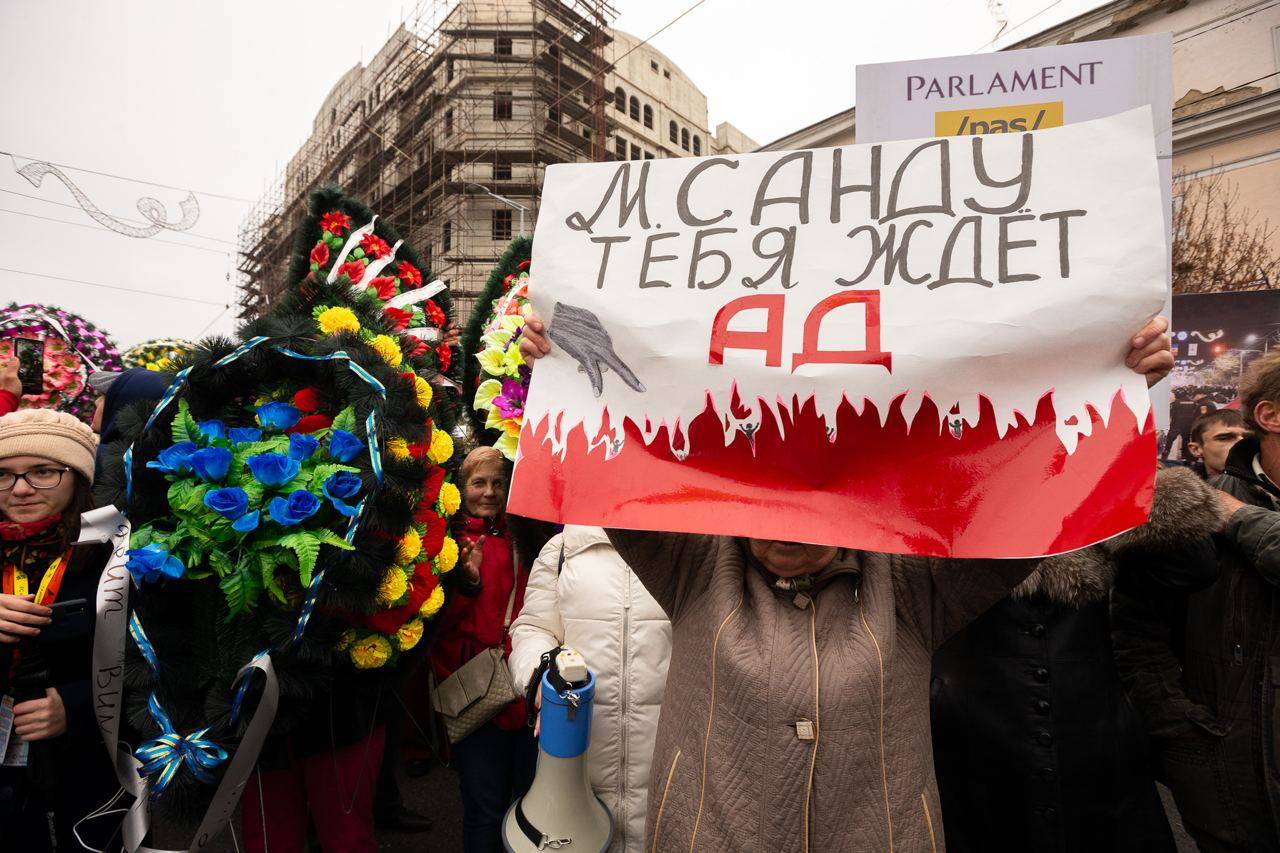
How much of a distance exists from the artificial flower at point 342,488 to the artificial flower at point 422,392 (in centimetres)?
36

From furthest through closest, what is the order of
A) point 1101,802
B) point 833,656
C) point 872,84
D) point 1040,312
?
point 872,84
point 1101,802
point 833,656
point 1040,312

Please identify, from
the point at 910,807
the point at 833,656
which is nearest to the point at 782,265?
the point at 833,656

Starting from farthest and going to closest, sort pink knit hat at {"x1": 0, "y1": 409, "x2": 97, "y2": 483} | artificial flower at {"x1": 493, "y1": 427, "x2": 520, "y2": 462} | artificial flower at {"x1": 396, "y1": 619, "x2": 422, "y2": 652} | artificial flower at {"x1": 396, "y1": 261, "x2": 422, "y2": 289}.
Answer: artificial flower at {"x1": 396, "y1": 261, "x2": 422, "y2": 289} < artificial flower at {"x1": 493, "y1": 427, "x2": 520, "y2": 462} < artificial flower at {"x1": 396, "y1": 619, "x2": 422, "y2": 652} < pink knit hat at {"x1": 0, "y1": 409, "x2": 97, "y2": 483}

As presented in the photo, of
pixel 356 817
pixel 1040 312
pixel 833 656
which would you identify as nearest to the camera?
pixel 1040 312

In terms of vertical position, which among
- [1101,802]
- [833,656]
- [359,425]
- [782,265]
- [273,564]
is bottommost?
[1101,802]

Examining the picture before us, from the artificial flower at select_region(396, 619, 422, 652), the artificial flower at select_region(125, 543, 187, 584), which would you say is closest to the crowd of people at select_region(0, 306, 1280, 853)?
the artificial flower at select_region(396, 619, 422, 652)

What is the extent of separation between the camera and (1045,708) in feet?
5.90

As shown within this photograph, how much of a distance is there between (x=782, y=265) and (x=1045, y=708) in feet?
→ 4.43

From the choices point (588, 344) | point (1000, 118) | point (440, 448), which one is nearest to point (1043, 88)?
point (1000, 118)

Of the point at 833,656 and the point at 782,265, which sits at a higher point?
the point at 782,265

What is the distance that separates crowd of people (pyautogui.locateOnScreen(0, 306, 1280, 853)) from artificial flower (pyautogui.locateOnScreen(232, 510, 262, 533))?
62 cm

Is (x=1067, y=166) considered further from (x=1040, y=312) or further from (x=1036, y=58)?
(x=1036, y=58)

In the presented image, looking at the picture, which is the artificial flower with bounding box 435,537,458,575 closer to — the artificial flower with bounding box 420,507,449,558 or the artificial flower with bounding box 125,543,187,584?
the artificial flower with bounding box 420,507,449,558

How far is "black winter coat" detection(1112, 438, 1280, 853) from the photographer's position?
66.1 inches
